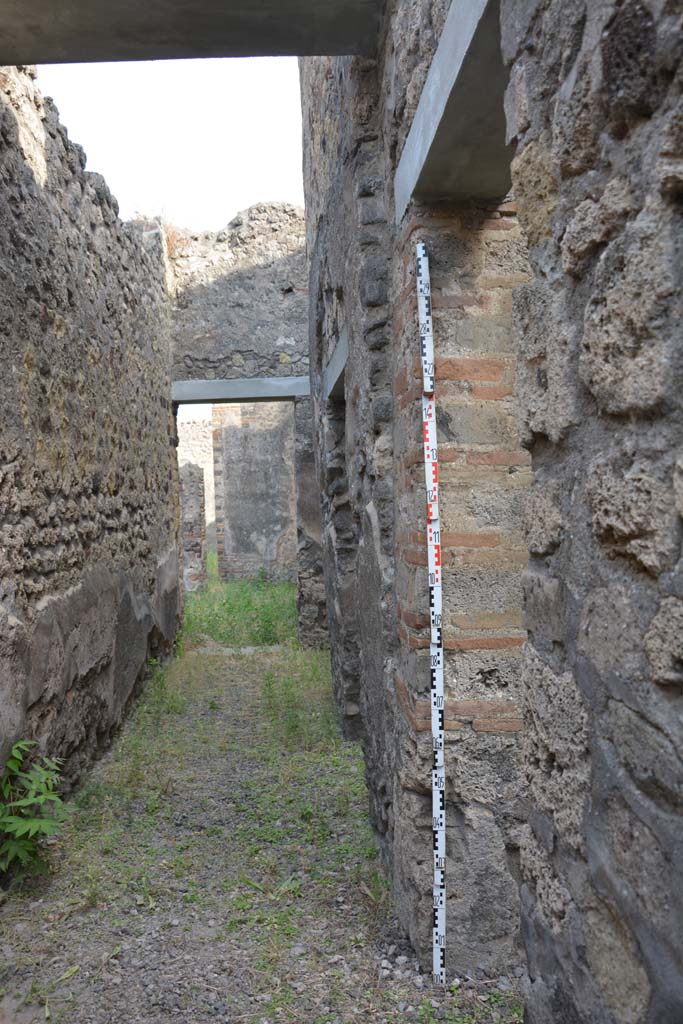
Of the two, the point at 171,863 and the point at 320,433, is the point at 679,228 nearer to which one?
the point at 171,863

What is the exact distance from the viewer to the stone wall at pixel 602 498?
33.9 inches

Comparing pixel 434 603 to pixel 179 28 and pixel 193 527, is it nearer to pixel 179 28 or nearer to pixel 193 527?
pixel 179 28

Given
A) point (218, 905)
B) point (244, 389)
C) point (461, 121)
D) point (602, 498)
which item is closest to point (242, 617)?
point (244, 389)

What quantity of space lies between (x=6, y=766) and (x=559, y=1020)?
243cm

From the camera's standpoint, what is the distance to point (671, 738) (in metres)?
0.86

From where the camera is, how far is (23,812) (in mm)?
2996

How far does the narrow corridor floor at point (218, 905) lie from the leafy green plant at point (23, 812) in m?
0.12

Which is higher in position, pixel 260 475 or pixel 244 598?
pixel 260 475

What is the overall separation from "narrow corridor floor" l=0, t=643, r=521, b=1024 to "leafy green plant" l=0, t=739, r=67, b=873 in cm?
12

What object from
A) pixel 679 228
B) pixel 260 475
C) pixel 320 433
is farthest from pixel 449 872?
pixel 260 475

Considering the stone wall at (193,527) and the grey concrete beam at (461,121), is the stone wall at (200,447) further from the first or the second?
the grey concrete beam at (461,121)

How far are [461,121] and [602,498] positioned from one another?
130 centimetres

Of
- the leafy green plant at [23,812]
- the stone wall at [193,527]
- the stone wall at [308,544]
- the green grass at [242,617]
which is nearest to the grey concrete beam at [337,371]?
Result: the leafy green plant at [23,812]

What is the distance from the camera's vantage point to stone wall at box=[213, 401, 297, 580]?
1334 centimetres
